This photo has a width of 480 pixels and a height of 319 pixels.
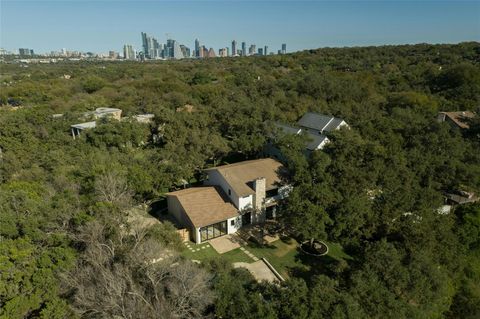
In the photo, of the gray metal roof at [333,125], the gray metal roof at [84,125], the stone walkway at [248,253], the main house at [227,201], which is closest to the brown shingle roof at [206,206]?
the main house at [227,201]

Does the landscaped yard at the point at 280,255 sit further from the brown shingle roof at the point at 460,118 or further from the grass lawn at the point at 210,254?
the brown shingle roof at the point at 460,118

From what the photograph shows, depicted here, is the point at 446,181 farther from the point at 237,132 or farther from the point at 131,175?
the point at 131,175

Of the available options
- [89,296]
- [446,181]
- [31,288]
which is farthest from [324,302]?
[446,181]

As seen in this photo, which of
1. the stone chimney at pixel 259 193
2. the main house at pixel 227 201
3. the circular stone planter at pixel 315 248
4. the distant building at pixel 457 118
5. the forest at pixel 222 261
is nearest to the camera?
the forest at pixel 222 261

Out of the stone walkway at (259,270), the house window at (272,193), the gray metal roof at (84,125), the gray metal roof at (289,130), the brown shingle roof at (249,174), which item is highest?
the gray metal roof at (84,125)

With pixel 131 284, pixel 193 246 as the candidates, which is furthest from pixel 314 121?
pixel 131 284

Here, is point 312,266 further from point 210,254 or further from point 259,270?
point 210,254
